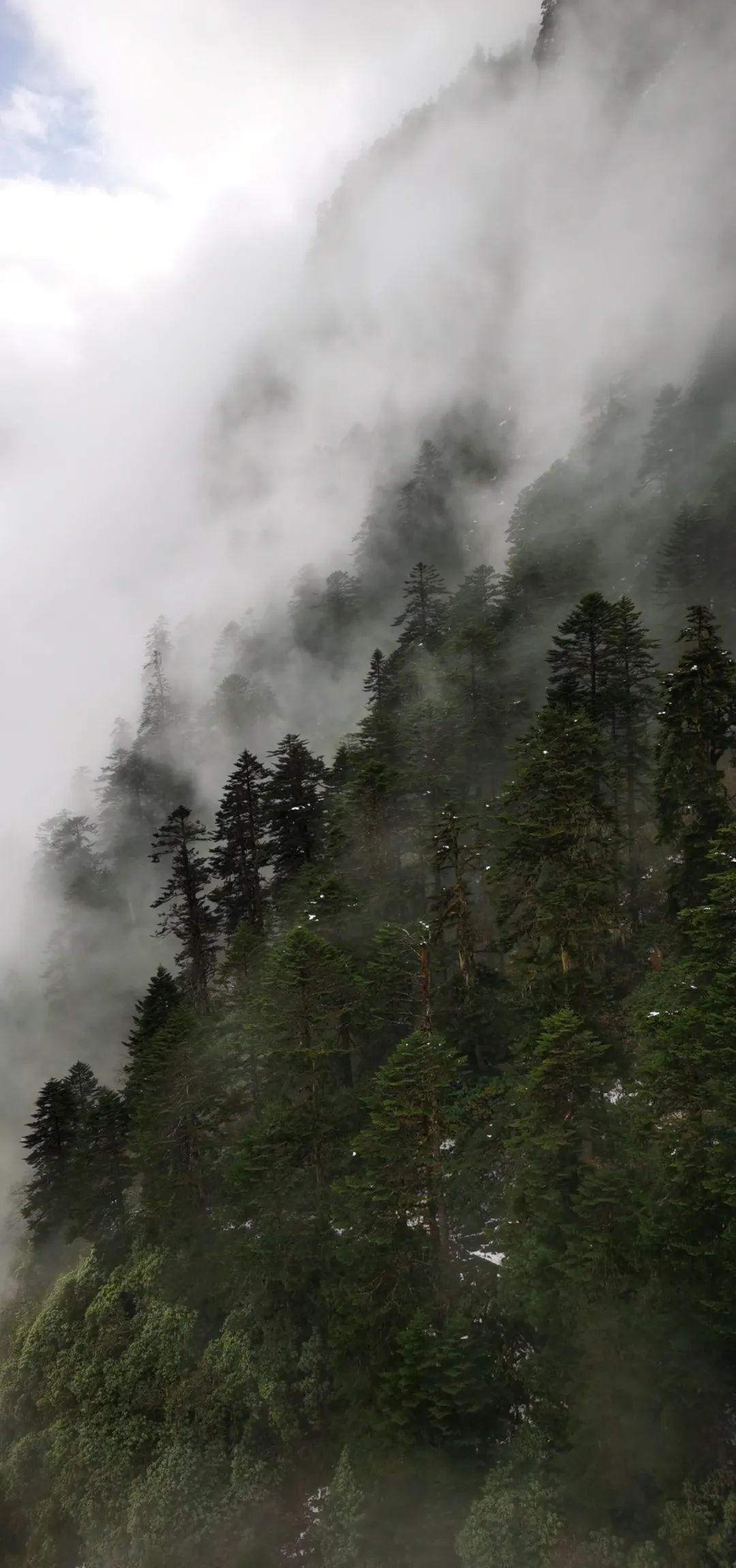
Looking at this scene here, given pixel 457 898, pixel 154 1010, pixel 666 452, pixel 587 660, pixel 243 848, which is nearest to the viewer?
pixel 457 898

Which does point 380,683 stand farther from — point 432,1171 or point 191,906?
point 432,1171

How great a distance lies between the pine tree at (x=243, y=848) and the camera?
39.6 meters

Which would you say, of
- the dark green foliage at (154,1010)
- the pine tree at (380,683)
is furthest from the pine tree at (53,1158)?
the pine tree at (380,683)

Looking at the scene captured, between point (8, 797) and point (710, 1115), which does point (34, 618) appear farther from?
point (710, 1115)

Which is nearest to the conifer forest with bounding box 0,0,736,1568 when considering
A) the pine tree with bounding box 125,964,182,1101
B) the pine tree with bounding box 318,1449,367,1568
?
the pine tree with bounding box 318,1449,367,1568

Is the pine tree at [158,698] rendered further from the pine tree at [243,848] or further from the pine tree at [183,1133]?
the pine tree at [183,1133]

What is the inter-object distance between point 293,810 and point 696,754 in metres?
20.0

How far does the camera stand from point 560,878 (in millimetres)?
22016

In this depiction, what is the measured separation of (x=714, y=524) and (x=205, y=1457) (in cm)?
5382

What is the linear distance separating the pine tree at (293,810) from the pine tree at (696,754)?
1841 centimetres

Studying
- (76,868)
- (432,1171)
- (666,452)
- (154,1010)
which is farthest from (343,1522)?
(666,452)

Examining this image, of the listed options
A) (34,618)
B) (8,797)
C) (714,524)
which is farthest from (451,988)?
(34,618)

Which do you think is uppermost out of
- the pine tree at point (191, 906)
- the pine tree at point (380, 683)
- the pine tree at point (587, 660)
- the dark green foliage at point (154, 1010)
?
the pine tree at point (380, 683)

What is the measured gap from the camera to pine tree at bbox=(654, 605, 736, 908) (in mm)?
24016
